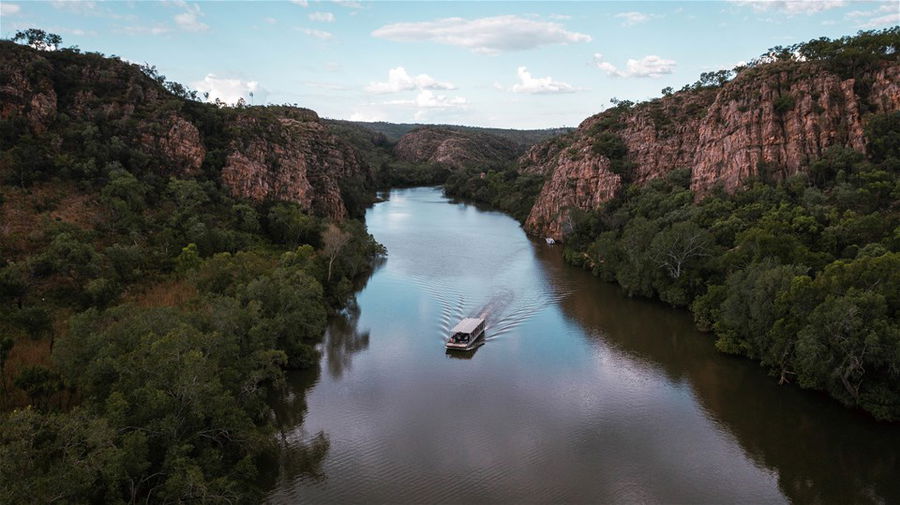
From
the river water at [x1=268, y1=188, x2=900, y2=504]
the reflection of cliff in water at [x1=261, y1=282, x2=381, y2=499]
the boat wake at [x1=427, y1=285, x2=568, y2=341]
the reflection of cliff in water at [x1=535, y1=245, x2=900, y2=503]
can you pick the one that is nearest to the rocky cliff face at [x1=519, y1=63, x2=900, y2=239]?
the river water at [x1=268, y1=188, x2=900, y2=504]

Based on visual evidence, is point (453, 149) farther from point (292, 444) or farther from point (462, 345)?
point (292, 444)

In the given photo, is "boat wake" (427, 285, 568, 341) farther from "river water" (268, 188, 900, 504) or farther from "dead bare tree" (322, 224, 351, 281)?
"dead bare tree" (322, 224, 351, 281)

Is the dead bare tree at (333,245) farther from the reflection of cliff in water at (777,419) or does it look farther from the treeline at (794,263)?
the treeline at (794,263)

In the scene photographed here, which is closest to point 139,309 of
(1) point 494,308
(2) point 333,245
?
(2) point 333,245

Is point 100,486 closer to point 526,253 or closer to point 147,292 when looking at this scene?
point 147,292

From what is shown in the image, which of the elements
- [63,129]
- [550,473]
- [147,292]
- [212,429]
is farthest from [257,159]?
[550,473]
